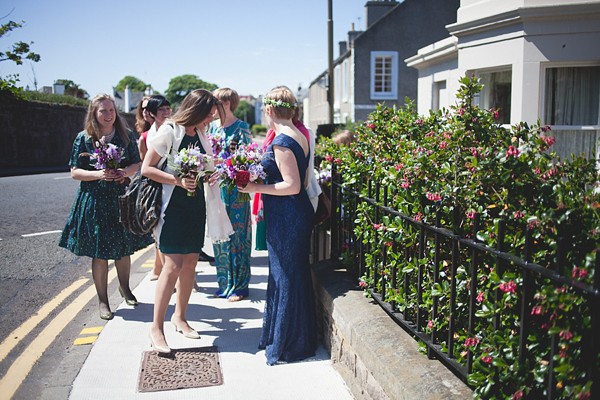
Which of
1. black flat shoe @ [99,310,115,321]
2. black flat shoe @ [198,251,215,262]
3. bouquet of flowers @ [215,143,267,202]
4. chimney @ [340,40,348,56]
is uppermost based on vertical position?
chimney @ [340,40,348,56]

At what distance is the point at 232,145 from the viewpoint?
538 centimetres

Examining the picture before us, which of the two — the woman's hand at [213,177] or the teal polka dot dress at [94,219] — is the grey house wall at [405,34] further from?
the woman's hand at [213,177]

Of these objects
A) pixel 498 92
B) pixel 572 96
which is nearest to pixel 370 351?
pixel 572 96

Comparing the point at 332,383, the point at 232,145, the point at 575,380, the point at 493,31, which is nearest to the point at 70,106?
the point at 493,31

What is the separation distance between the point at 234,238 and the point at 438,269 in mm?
3059

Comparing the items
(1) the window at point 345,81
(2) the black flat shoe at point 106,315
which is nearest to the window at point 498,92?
(2) the black flat shoe at point 106,315

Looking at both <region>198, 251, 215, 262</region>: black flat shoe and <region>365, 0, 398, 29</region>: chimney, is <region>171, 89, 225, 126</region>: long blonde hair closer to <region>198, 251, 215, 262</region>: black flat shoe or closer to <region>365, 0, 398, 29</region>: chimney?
<region>198, 251, 215, 262</region>: black flat shoe

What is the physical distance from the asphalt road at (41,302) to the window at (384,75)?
2237 centimetres

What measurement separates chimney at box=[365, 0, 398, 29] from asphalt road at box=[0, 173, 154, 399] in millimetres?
26300

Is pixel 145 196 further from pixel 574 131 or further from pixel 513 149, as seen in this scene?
pixel 574 131

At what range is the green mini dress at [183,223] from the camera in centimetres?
421

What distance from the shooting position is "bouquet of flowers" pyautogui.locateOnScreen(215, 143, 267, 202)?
12.9ft

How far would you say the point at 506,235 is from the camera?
2398 millimetres

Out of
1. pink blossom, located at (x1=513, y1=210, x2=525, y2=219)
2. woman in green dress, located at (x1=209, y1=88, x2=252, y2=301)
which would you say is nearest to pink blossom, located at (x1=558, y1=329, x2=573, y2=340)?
pink blossom, located at (x1=513, y1=210, x2=525, y2=219)
